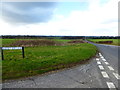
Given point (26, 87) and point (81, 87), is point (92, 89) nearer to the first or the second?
point (81, 87)

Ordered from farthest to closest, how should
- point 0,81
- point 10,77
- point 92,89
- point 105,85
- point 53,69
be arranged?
point 53,69, point 10,77, point 0,81, point 105,85, point 92,89

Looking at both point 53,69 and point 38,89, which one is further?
point 53,69

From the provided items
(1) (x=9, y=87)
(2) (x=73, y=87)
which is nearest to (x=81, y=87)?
(2) (x=73, y=87)

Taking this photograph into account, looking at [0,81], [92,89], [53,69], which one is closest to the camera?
[92,89]

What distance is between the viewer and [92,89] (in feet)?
9.25

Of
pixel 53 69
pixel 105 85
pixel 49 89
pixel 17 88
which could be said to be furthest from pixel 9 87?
pixel 105 85

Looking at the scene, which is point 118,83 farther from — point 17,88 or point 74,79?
point 17,88

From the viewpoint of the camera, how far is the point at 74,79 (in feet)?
11.6

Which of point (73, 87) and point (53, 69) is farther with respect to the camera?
point (53, 69)

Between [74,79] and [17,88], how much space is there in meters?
2.06

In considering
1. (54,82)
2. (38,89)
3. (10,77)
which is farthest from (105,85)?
(10,77)

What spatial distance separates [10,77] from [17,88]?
1.08 metres

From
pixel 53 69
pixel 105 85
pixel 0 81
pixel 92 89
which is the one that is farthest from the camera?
pixel 53 69

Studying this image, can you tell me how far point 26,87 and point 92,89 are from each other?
2146 millimetres
